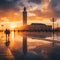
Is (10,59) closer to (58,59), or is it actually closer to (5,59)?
(5,59)

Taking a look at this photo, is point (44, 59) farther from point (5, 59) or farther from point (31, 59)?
point (5, 59)

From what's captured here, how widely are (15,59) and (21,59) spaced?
0.40m

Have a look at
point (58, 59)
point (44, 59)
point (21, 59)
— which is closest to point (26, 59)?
point (21, 59)

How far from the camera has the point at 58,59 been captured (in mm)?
13852

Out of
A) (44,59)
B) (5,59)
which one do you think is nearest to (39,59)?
(44,59)

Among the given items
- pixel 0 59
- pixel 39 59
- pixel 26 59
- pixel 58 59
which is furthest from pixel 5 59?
pixel 58 59

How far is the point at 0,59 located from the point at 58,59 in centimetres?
380

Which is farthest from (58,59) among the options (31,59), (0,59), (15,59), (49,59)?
(0,59)

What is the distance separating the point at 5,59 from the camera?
45.6ft

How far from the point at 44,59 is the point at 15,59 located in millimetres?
1904

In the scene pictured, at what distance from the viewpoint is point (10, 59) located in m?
13.9

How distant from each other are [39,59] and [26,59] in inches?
33.8

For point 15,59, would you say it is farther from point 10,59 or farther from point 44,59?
point 44,59

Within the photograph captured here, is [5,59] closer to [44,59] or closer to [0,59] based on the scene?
[0,59]
